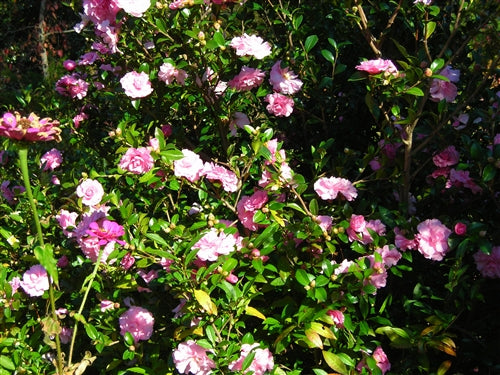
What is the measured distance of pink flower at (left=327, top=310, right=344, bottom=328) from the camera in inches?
64.2

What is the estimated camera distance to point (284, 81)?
192 centimetres

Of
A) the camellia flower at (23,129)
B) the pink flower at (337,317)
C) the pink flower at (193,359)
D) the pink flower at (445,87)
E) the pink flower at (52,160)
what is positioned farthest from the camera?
the pink flower at (52,160)

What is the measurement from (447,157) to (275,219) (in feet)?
2.02

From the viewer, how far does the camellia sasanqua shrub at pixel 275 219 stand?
5.21ft

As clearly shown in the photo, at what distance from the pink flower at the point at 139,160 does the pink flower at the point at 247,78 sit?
0.41 m

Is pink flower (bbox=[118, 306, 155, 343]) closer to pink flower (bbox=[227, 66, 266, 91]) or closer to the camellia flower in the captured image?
the camellia flower

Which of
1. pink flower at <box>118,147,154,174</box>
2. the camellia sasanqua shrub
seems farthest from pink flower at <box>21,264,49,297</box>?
pink flower at <box>118,147,154,174</box>

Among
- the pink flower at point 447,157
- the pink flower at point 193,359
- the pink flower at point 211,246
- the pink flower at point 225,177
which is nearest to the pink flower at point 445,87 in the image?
the pink flower at point 447,157

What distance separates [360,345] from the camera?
1.66 meters

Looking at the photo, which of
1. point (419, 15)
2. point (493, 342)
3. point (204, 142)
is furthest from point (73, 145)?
point (493, 342)

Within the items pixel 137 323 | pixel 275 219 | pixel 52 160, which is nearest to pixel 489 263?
pixel 275 219

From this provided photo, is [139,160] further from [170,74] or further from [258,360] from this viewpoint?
[258,360]

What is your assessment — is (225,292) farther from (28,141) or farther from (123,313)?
(28,141)

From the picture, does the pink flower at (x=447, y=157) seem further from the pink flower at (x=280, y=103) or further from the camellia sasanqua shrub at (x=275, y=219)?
the pink flower at (x=280, y=103)
